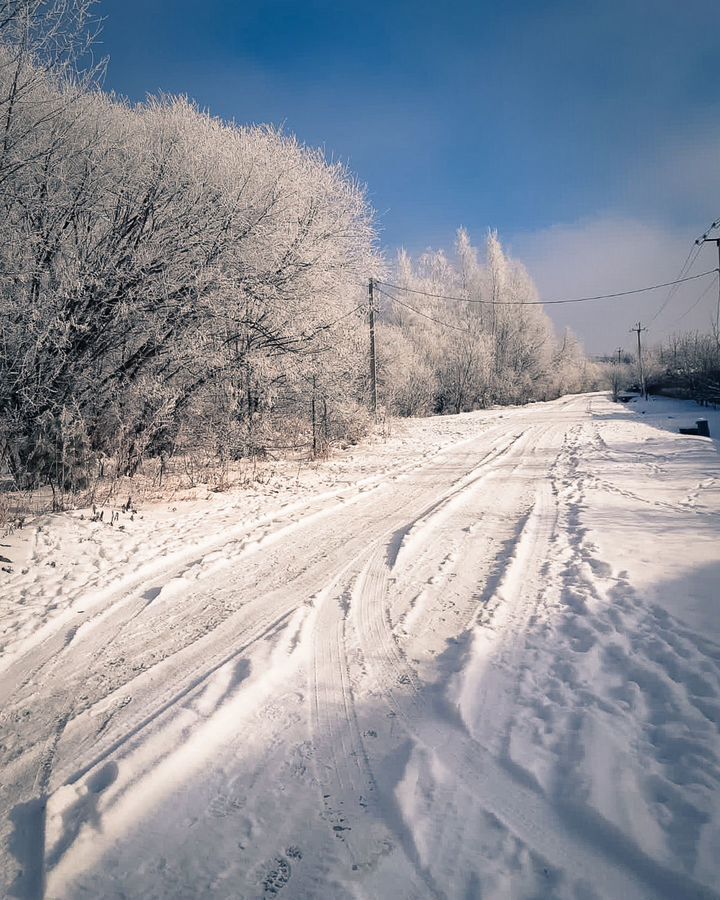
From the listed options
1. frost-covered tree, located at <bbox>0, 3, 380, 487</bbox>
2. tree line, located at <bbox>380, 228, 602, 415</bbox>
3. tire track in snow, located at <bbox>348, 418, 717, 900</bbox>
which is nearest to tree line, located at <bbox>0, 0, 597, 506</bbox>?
frost-covered tree, located at <bbox>0, 3, 380, 487</bbox>

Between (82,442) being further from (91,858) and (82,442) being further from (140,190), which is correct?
(91,858)

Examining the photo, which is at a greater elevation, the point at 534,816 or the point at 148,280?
the point at 148,280

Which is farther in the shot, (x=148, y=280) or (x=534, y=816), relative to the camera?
(x=148, y=280)

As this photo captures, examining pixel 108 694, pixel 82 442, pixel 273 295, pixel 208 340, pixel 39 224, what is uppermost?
pixel 39 224

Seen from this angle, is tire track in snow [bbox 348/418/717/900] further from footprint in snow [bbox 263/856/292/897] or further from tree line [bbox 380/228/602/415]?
tree line [bbox 380/228/602/415]

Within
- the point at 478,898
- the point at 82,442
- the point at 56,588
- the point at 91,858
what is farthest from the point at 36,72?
the point at 478,898

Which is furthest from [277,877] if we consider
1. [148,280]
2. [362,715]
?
[148,280]

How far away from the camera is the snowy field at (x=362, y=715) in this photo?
1.65 meters

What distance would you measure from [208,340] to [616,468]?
801 cm

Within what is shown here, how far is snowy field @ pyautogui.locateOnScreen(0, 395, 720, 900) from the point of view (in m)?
1.65

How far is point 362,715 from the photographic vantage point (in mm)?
2432

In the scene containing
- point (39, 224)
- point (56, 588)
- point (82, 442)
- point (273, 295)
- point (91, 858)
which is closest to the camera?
point (91, 858)

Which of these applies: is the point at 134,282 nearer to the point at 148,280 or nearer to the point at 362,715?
the point at 148,280

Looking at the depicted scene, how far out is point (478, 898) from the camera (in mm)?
1509
